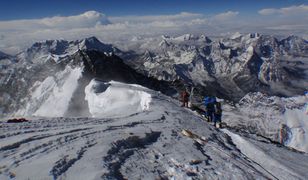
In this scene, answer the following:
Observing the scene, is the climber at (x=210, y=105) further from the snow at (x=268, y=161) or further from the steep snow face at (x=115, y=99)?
the steep snow face at (x=115, y=99)

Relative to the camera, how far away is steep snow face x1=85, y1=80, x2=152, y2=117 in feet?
153

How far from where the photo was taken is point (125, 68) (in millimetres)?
110562

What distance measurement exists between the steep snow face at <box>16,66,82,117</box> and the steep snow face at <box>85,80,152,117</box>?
32.7 feet

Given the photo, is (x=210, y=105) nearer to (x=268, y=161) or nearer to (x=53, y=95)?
(x=268, y=161)

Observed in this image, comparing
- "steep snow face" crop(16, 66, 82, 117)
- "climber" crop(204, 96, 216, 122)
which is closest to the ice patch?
"steep snow face" crop(16, 66, 82, 117)

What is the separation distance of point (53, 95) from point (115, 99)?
34.1m

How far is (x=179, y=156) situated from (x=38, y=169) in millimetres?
7486

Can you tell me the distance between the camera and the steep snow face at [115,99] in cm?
4653

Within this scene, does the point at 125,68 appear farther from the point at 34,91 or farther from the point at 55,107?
the point at 55,107

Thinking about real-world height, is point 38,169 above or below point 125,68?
above

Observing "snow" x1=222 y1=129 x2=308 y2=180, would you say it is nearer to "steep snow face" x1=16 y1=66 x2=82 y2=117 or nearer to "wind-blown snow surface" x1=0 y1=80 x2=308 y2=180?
"wind-blown snow surface" x1=0 y1=80 x2=308 y2=180

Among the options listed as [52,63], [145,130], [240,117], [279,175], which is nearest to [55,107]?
[52,63]

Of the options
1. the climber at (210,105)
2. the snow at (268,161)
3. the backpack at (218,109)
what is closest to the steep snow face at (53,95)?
the climber at (210,105)

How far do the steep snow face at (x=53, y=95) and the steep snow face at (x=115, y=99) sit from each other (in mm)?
9981
